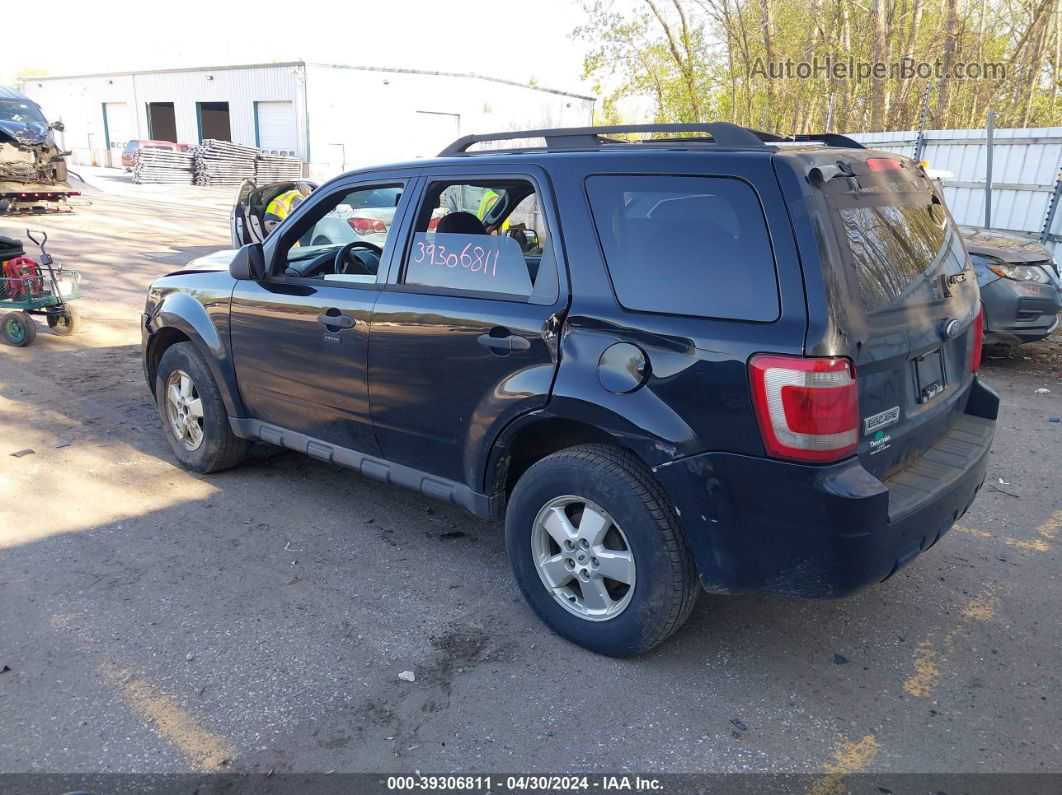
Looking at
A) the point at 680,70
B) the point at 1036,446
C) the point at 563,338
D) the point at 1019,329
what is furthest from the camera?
the point at 680,70

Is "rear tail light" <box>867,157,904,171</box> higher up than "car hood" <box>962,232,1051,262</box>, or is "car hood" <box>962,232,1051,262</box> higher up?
"rear tail light" <box>867,157,904,171</box>

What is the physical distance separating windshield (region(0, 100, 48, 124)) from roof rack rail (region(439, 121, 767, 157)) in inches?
794

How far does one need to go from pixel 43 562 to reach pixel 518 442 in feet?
8.05

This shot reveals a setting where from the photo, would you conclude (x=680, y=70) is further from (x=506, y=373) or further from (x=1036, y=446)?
(x=506, y=373)

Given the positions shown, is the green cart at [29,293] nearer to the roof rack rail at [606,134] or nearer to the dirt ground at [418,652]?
the dirt ground at [418,652]

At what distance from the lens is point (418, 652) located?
3.31 metres

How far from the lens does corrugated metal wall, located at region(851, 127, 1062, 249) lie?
11.0m

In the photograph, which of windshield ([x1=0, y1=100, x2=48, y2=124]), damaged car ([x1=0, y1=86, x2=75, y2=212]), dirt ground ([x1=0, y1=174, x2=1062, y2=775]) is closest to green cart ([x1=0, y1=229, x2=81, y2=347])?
dirt ground ([x1=0, y1=174, x2=1062, y2=775])

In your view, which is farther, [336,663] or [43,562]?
[43,562]

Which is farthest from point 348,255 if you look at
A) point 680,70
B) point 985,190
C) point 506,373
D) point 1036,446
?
point 680,70

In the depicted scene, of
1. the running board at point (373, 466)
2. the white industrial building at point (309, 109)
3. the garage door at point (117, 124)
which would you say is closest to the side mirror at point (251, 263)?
the running board at point (373, 466)

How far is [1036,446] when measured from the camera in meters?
5.94

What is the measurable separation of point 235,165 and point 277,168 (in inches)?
65.6

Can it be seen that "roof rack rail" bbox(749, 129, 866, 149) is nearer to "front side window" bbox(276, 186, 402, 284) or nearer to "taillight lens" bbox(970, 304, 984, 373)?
"taillight lens" bbox(970, 304, 984, 373)
